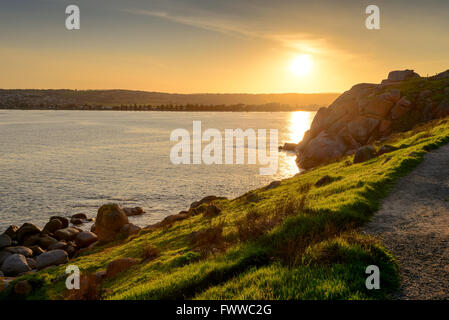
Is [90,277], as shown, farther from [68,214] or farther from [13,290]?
[68,214]

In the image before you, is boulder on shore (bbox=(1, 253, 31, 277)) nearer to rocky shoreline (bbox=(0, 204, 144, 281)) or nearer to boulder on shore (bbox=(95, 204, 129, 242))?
rocky shoreline (bbox=(0, 204, 144, 281))

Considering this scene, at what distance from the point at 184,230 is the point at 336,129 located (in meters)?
50.0

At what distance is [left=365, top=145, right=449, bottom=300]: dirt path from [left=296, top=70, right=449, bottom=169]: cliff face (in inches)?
1504

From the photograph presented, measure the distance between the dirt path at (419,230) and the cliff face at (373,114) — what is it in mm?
38192

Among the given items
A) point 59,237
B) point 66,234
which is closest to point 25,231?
point 59,237

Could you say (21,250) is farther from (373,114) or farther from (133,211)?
(373,114)

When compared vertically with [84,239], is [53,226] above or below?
above

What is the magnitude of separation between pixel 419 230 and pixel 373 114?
52658 mm

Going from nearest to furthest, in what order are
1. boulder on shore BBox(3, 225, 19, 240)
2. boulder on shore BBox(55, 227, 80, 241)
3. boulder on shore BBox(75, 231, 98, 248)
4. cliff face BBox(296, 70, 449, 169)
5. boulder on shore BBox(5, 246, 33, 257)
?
boulder on shore BBox(5, 246, 33, 257) < boulder on shore BBox(75, 231, 98, 248) < boulder on shore BBox(3, 225, 19, 240) < boulder on shore BBox(55, 227, 80, 241) < cliff face BBox(296, 70, 449, 169)

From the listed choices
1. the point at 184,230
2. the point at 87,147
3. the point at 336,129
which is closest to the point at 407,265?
the point at 184,230

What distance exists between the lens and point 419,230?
11.0m

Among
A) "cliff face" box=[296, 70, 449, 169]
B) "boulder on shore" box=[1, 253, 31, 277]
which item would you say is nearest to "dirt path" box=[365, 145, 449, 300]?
"boulder on shore" box=[1, 253, 31, 277]

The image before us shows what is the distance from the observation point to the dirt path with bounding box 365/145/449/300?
309 inches

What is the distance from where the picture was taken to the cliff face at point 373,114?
180 ft
